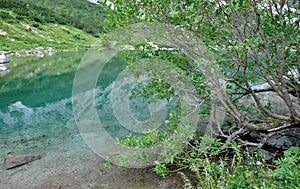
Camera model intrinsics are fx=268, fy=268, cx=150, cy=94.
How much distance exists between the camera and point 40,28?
73688 millimetres

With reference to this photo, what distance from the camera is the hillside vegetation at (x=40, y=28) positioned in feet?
188

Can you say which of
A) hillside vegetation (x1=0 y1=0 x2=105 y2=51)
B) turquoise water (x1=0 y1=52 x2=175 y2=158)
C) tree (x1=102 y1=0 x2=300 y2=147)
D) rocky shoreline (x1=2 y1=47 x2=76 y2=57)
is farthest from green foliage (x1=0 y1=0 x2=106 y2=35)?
tree (x1=102 y1=0 x2=300 y2=147)

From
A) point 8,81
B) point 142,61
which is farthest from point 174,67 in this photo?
point 8,81

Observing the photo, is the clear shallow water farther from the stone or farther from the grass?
the grass

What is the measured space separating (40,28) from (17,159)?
74.1 m

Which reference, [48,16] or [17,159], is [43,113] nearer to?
[17,159]

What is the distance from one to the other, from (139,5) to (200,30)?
136cm

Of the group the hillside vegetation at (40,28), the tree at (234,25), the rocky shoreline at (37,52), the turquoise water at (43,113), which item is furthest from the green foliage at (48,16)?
the tree at (234,25)

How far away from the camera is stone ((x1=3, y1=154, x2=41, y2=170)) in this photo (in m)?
7.23

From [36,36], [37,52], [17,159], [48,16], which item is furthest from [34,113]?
[48,16]

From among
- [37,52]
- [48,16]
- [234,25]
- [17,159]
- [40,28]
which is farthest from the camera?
[48,16]

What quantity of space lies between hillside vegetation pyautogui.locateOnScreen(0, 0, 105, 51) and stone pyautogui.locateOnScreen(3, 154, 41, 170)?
3915 cm

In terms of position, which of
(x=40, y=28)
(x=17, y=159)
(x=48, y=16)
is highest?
(x=48, y=16)

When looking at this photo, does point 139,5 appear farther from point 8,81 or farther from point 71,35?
point 71,35
